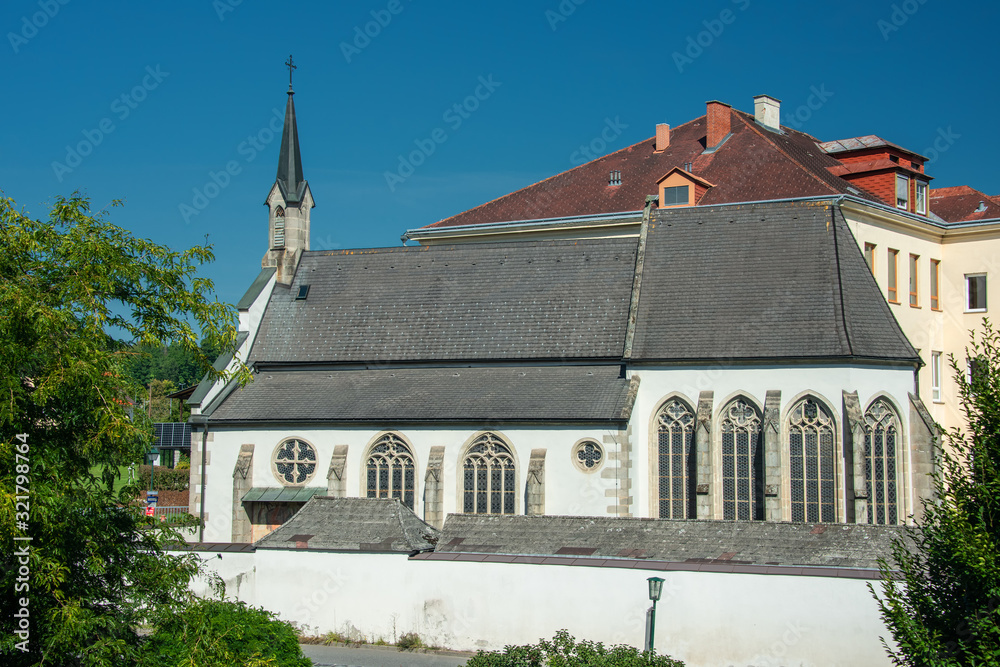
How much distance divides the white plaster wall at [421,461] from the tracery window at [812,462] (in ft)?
17.2

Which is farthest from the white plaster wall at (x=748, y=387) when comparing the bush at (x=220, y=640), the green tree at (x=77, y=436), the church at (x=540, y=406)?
the green tree at (x=77, y=436)

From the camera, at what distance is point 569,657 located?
2028cm

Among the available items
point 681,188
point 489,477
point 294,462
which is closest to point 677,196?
point 681,188

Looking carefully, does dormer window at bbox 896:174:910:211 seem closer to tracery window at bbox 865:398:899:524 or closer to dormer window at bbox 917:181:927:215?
dormer window at bbox 917:181:927:215

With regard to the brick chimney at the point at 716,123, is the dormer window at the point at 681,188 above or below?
below

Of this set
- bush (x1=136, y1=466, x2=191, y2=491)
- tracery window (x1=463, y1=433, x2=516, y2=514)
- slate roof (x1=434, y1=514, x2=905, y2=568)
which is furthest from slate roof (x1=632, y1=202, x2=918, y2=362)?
bush (x1=136, y1=466, x2=191, y2=491)

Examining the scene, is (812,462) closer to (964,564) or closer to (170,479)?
(964,564)

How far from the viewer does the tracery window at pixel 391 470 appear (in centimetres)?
3475

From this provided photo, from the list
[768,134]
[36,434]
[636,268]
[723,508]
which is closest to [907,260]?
[768,134]

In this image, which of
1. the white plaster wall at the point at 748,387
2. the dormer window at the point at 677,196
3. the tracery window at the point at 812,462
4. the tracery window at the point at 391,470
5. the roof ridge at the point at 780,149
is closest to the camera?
the tracery window at the point at 812,462

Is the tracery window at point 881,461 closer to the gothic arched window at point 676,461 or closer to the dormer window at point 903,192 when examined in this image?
the gothic arched window at point 676,461

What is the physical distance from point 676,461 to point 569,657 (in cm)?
1391

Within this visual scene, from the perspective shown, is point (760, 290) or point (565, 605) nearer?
point (565, 605)

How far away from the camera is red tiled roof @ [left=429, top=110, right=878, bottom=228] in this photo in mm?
45969
